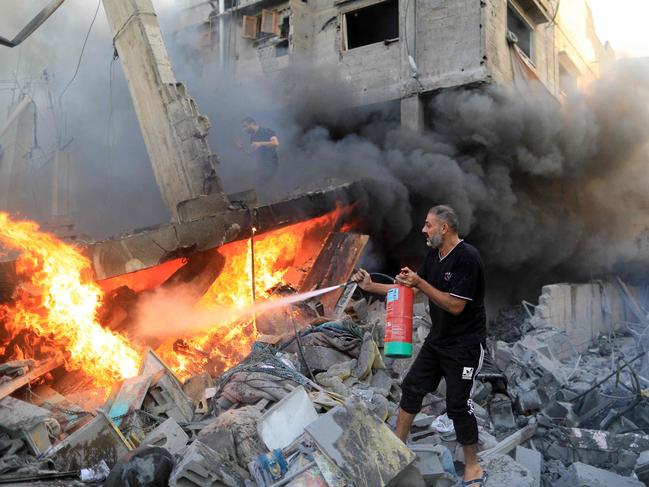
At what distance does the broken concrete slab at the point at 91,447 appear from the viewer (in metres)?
4.26

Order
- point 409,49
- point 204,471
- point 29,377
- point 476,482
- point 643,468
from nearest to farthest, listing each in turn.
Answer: point 204,471 < point 476,482 < point 643,468 < point 29,377 < point 409,49

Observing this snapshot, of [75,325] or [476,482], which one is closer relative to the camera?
[476,482]

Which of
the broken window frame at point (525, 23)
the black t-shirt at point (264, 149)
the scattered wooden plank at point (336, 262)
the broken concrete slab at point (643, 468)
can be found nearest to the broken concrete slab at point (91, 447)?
the broken concrete slab at point (643, 468)

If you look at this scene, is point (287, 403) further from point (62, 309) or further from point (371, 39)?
point (371, 39)

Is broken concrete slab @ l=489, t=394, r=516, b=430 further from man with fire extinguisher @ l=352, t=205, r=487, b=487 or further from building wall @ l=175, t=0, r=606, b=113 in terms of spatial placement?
building wall @ l=175, t=0, r=606, b=113

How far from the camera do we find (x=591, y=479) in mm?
4156

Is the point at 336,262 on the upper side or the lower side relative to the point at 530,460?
upper

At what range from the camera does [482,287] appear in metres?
3.87

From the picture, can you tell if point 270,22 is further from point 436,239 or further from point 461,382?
point 461,382

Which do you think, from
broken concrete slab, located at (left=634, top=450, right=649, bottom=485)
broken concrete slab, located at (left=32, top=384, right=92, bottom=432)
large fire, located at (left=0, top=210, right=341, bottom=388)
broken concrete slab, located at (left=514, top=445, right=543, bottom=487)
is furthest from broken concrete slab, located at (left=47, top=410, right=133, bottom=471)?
broken concrete slab, located at (left=634, top=450, right=649, bottom=485)

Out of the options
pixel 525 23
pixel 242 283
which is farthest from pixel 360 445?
pixel 525 23

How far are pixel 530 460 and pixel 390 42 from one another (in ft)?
35.4

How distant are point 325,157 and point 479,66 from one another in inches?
157

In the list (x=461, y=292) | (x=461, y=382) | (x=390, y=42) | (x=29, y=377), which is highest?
(x=390, y=42)
